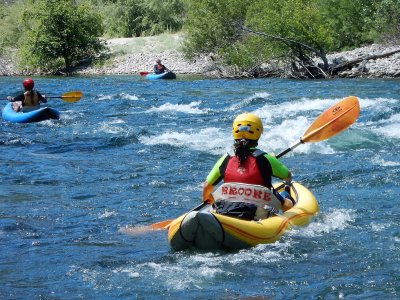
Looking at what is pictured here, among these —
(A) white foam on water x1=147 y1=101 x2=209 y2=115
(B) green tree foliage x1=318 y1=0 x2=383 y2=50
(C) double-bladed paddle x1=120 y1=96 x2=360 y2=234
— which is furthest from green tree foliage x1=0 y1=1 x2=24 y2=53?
(C) double-bladed paddle x1=120 y1=96 x2=360 y2=234

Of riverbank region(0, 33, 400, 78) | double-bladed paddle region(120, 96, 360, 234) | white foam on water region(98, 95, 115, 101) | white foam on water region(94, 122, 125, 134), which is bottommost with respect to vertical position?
riverbank region(0, 33, 400, 78)

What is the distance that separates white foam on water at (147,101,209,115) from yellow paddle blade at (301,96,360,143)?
821cm

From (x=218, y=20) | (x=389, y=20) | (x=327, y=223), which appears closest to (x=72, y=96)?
(x=327, y=223)

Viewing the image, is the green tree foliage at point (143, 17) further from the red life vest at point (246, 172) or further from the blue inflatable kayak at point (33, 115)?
the red life vest at point (246, 172)

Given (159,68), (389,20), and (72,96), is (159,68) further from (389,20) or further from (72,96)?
(72,96)

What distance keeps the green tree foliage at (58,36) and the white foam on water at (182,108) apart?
24461mm

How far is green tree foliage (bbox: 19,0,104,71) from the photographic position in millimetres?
41156

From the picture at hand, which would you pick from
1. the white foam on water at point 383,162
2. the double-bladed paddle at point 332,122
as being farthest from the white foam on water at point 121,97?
the double-bladed paddle at point 332,122

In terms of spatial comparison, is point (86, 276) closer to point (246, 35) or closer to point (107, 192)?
point (107, 192)

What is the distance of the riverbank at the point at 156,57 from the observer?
91.5ft

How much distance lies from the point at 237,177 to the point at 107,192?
2.90 metres

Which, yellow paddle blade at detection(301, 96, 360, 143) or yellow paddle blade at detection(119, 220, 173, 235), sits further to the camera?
yellow paddle blade at detection(301, 96, 360, 143)

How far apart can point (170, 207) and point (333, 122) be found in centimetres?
211

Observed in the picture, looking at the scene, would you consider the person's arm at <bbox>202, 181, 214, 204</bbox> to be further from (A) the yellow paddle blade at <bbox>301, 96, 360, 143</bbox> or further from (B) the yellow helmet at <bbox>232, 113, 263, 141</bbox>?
(A) the yellow paddle blade at <bbox>301, 96, 360, 143</bbox>
